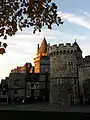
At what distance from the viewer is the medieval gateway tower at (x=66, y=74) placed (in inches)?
2702

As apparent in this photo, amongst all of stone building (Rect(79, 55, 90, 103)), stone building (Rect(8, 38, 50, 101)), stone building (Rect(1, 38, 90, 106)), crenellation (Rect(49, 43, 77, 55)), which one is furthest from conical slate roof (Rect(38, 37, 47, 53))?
stone building (Rect(79, 55, 90, 103))

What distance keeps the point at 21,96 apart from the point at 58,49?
22615mm

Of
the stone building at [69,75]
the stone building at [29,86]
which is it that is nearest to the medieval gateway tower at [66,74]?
the stone building at [69,75]

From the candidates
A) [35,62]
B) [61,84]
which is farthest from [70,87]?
[35,62]

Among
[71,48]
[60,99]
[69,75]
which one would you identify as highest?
[71,48]

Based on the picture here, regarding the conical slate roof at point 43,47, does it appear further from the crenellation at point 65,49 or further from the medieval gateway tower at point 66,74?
the medieval gateway tower at point 66,74

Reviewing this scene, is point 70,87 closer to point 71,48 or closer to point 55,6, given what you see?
point 71,48

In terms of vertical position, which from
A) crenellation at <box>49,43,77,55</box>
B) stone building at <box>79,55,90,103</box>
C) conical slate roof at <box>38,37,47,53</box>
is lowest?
stone building at <box>79,55,90,103</box>

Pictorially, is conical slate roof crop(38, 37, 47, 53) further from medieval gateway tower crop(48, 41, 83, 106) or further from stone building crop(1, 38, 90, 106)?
medieval gateway tower crop(48, 41, 83, 106)

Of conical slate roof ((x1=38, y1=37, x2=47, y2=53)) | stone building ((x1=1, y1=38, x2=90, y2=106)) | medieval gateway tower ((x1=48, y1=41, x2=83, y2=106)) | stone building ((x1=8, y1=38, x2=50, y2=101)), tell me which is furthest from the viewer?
conical slate roof ((x1=38, y1=37, x2=47, y2=53))

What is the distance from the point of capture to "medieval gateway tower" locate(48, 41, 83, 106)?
2702 inches

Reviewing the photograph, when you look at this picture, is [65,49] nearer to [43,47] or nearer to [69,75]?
[69,75]

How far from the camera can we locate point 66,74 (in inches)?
2739

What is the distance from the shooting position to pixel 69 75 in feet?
227
